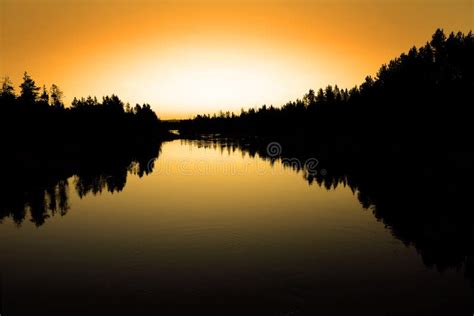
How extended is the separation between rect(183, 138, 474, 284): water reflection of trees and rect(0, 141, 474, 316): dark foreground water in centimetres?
123

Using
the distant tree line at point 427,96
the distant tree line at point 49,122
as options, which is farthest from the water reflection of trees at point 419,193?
the distant tree line at point 49,122

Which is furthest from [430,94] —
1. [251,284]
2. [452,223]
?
[251,284]

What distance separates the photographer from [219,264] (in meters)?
17.5

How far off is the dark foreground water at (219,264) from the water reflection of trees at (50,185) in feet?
4.34

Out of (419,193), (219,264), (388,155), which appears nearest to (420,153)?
(388,155)

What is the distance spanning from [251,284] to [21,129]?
80.9 meters

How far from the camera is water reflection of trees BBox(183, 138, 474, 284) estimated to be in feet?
65.0

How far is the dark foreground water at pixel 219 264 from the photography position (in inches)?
537

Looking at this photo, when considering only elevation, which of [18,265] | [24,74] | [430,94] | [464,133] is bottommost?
[18,265]

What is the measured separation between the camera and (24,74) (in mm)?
101062

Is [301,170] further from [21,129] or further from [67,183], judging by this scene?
[21,129]

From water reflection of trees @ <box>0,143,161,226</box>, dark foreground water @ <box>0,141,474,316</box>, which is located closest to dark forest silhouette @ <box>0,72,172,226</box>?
water reflection of trees @ <box>0,143,161,226</box>

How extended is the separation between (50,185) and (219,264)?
3159cm

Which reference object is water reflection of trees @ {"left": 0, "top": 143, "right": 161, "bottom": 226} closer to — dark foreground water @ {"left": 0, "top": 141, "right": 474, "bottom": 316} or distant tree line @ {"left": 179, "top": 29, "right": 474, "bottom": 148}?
dark foreground water @ {"left": 0, "top": 141, "right": 474, "bottom": 316}
